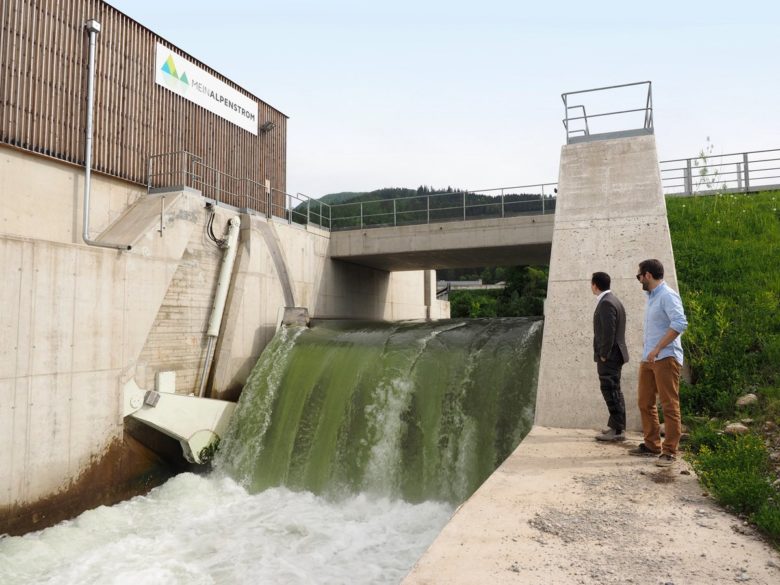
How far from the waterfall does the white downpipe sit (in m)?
1.04

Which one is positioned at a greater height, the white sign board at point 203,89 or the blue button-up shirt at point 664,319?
the white sign board at point 203,89

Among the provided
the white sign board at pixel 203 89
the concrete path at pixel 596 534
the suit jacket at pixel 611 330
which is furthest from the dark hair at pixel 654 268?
the white sign board at pixel 203 89

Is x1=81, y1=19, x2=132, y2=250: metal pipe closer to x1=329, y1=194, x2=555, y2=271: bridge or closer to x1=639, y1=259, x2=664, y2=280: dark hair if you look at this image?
x1=329, y1=194, x2=555, y2=271: bridge

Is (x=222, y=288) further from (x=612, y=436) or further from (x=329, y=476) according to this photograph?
(x=612, y=436)

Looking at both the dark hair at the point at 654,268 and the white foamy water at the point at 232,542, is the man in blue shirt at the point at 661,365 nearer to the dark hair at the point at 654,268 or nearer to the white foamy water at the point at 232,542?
the dark hair at the point at 654,268

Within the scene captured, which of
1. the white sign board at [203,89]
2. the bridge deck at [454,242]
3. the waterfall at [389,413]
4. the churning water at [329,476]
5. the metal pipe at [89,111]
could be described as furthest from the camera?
the bridge deck at [454,242]

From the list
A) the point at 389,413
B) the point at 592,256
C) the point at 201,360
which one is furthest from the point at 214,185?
the point at 592,256

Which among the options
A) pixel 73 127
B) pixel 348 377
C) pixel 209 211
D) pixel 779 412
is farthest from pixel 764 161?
pixel 73 127

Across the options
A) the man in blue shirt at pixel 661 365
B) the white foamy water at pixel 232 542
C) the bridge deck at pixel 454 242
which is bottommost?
the white foamy water at pixel 232 542

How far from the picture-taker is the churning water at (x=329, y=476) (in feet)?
21.6

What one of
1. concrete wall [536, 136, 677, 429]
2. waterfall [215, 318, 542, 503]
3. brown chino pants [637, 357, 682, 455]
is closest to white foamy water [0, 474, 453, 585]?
waterfall [215, 318, 542, 503]

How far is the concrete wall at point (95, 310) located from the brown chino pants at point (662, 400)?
335 inches

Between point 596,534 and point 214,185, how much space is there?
14.0 meters

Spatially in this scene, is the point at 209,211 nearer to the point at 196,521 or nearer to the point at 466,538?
the point at 196,521
